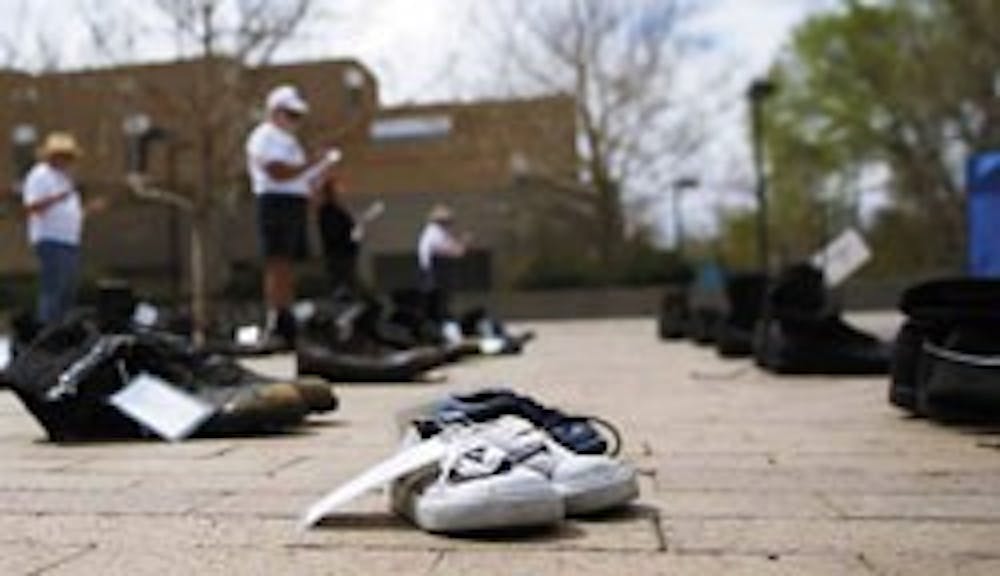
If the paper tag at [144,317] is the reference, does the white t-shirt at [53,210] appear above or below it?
above

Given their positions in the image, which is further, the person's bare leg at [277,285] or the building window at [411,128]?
the building window at [411,128]

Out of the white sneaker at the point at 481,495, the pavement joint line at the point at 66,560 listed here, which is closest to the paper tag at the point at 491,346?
the white sneaker at the point at 481,495

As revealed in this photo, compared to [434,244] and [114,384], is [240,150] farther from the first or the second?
[114,384]

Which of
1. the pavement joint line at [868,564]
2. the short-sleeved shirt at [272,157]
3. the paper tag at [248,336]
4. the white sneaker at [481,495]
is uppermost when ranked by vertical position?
the short-sleeved shirt at [272,157]

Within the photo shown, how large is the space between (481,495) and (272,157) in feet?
21.7

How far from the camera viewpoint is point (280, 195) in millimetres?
9586

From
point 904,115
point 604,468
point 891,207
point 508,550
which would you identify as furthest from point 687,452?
point 891,207

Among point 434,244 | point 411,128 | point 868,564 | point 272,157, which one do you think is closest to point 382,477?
point 868,564

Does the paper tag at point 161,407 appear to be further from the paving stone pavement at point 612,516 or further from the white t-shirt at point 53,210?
the white t-shirt at point 53,210

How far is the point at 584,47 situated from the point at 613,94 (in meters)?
1.14

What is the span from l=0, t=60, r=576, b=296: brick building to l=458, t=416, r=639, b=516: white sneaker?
24.3 m

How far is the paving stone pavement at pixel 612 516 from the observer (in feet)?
9.40

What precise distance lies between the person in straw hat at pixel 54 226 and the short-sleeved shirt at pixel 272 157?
145 cm

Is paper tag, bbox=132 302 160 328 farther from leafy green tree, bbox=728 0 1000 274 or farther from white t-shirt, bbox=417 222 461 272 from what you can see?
leafy green tree, bbox=728 0 1000 274
